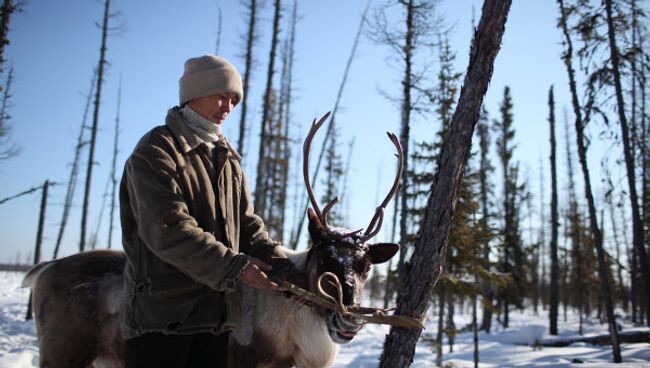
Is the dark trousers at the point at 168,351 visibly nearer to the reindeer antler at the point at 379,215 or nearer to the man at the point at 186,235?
the man at the point at 186,235

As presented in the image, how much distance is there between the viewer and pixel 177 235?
2227 millimetres

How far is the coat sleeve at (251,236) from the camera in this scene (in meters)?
3.18

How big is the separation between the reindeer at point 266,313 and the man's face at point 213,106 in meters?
0.80

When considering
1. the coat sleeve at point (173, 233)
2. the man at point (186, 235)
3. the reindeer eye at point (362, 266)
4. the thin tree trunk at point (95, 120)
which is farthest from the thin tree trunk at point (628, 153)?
the thin tree trunk at point (95, 120)

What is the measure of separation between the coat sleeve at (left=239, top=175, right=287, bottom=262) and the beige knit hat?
2.38ft

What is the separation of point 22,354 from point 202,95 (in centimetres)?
905

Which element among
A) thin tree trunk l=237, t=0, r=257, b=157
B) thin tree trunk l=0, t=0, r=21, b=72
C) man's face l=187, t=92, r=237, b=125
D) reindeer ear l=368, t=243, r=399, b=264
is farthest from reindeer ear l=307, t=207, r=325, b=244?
thin tree trunk l=237, t=0, r=257, b=157

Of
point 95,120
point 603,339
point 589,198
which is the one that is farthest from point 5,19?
point 603,339

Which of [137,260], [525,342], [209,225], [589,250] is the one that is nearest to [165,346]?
[137,260]

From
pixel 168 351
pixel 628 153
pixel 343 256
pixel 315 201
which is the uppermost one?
pixel 628 153

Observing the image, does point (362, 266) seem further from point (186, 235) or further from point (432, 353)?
point (432, 353)

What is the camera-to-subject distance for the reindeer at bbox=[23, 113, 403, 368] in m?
3.17

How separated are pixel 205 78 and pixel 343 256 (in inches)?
58.6

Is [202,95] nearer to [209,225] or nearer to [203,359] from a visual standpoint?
[209,225]
